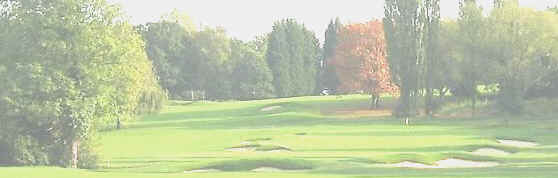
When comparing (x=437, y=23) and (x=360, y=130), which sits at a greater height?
(x=437, y=23)

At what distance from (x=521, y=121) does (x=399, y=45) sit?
11930 millimetres

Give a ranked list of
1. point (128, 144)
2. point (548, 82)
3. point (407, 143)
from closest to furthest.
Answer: point (407, 143), point (128, 144), point (548, 82)

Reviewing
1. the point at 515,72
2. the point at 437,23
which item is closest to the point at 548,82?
the point at 515,72

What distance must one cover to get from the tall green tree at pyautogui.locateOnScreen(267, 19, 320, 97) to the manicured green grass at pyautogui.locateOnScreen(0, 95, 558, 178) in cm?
4246

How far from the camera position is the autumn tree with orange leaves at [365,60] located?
86.9 metres

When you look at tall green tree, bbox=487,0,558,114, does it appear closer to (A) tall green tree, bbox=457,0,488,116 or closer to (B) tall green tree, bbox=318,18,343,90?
(A) tall green tree, bbox=457,0,488,116

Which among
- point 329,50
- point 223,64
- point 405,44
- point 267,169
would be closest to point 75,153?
point 267,169

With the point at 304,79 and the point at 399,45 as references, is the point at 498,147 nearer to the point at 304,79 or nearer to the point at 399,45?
the point at 399,45

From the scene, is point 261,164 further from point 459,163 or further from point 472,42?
point 472,42

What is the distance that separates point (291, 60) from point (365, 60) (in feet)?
161

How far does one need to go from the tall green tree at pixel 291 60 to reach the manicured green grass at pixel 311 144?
42.5 meters

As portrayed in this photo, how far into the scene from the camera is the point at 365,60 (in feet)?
290

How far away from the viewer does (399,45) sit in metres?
77.1

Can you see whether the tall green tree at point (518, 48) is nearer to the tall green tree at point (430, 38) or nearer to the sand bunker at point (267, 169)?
the tall green tree at point (430, 38)
